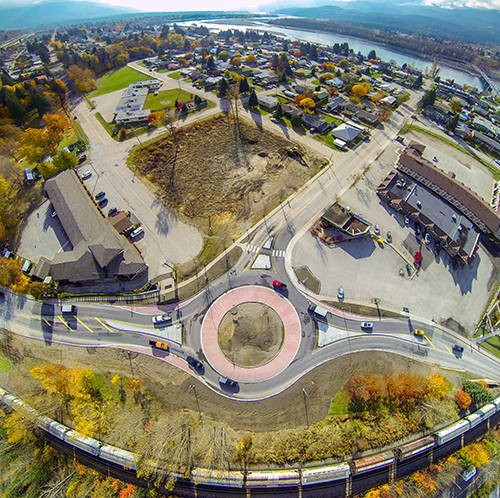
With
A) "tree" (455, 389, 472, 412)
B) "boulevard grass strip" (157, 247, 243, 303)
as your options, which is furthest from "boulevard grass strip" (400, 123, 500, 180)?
"boulevard grass strip" (157, 247, 243, 303)

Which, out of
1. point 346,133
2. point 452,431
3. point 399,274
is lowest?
point 452,431

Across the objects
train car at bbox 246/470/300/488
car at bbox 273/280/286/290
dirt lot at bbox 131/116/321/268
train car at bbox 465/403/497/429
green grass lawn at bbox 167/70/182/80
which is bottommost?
train car at bbox 246/470/300/488

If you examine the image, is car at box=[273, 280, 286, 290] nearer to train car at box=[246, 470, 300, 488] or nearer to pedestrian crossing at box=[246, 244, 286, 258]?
pedestrian crossing at box=[246, 244, 286, 258]

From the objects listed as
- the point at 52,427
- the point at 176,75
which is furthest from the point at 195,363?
the point at 176,75

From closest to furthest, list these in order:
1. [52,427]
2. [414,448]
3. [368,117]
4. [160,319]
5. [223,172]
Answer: [414,448], [52,427], [160,319], [223,172], [368,117]

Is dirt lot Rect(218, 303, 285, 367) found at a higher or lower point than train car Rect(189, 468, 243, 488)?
higher

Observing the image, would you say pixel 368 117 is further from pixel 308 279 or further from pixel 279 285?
pixel 279 285
